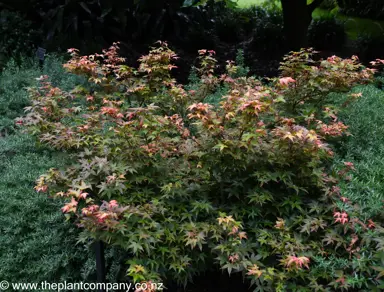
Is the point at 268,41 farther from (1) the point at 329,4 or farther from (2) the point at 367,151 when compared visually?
(2) the point at 367,151

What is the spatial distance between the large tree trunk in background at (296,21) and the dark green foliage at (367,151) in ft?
7.68

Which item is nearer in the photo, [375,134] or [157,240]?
[157,240]

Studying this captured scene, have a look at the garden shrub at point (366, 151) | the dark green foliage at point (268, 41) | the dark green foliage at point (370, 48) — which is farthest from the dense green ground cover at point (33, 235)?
the dark green foliage at point (370, 48)

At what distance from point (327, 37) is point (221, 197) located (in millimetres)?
5911

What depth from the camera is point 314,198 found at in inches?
99.3

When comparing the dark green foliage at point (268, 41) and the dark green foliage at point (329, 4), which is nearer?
the dark green foliage at point (268, 41)

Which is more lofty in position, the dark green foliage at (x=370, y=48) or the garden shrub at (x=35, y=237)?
the dark green foliage at (x=370, y=48)

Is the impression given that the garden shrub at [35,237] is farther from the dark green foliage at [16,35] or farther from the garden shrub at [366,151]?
the dark green foliage at [16,35]

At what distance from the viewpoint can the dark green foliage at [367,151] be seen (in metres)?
2.40

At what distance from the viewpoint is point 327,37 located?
24.8ft

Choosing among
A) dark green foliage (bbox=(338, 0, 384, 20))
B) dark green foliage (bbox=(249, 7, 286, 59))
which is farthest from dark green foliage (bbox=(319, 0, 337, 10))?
dark green foliage (bbox=(249, 7, 286, 59))

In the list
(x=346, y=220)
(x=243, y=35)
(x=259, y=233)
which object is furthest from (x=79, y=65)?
(x=243, y=35)

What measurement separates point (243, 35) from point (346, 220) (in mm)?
6850

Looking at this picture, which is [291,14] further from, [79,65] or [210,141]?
[210,141]
